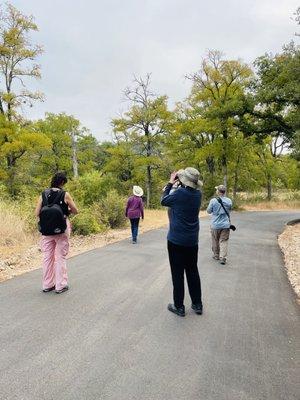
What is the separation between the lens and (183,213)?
566 cm

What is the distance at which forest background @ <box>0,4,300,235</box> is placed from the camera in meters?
19.8

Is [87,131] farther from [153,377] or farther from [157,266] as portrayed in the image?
[153,377]

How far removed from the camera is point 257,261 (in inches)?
417

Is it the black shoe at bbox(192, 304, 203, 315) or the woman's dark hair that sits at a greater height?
the woman's dark hair

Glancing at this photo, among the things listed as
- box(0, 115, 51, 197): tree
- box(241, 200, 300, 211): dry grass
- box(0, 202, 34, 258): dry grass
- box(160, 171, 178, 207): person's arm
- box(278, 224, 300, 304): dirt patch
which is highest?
box(0, 115, 51, 197): tree

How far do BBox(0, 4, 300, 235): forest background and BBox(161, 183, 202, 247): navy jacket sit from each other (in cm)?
843

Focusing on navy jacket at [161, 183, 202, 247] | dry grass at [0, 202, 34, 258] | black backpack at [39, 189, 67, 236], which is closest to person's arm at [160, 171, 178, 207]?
navy jacket at [161, 183, 202, 247]

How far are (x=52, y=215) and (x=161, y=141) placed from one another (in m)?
32.3

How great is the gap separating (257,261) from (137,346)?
686cm

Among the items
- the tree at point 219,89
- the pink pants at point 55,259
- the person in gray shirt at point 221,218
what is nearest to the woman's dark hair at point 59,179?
the pink pants at point 55,259

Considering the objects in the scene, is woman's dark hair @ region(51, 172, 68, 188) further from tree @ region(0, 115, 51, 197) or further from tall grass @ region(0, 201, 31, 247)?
tree @ region(0, 115, 51, 197)

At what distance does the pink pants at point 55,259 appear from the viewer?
6.63m

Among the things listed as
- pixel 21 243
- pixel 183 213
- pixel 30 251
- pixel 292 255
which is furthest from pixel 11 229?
pixel 292 255

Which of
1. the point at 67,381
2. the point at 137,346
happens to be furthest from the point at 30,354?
the point at 137,346
